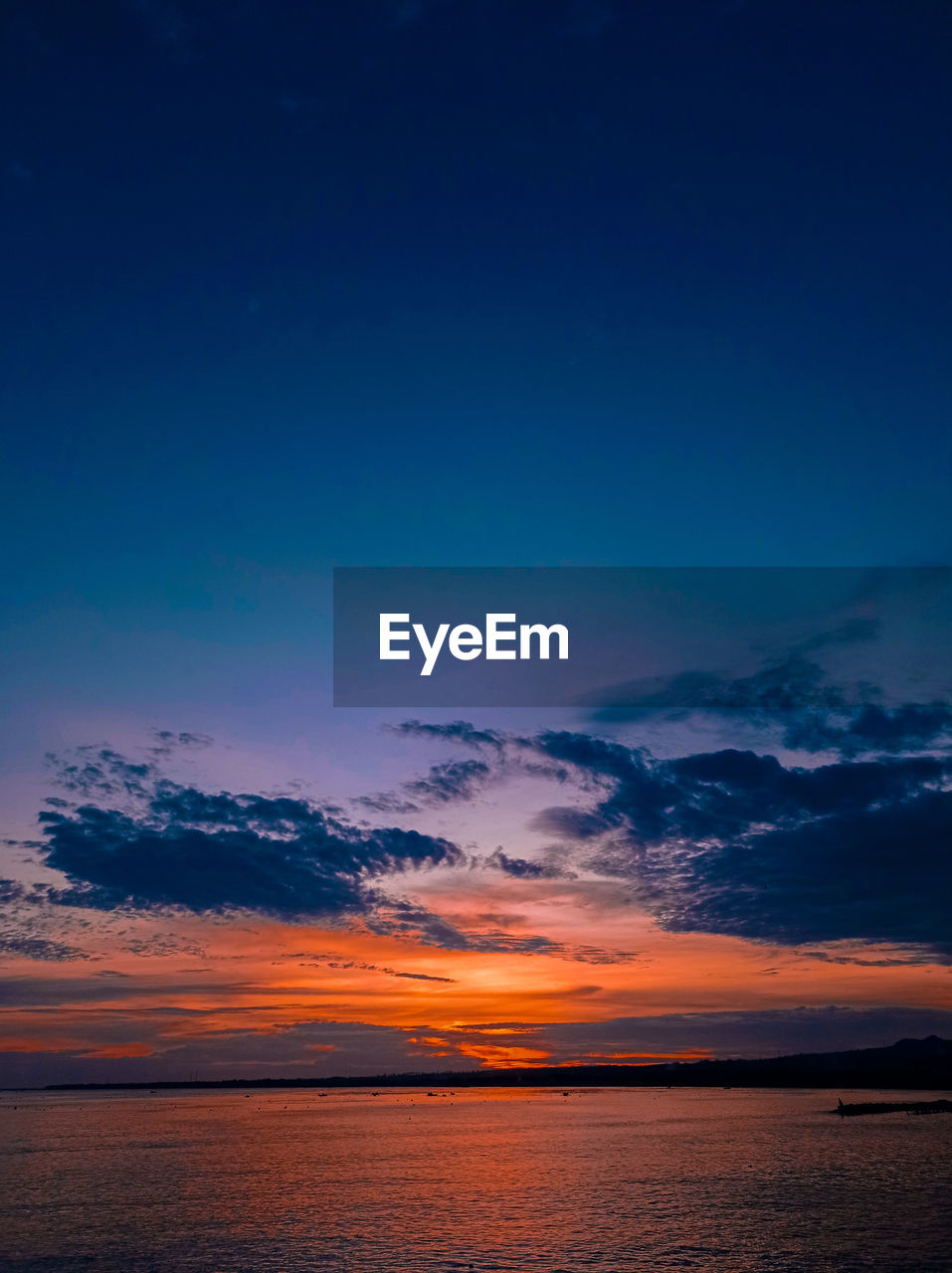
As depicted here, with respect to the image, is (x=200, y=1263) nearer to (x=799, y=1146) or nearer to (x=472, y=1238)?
(x=472, y=1238)

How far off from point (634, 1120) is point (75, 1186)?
133710mm

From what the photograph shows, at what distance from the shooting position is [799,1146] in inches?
5030

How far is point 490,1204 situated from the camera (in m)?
83.8

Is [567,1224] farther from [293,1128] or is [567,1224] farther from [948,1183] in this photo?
[293,1128]

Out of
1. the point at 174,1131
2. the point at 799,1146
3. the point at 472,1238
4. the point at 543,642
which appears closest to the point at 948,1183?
the point at 799,1146

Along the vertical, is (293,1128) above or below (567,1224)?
below

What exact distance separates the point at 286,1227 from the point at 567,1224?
22.2 m

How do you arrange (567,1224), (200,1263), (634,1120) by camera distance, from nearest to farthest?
1. (200,1263)
2. (567,1224)
3. (634,1120)

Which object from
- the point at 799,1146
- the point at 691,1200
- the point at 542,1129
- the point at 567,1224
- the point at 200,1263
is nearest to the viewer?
the point at 200,1263

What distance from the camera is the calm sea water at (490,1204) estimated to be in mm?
61094

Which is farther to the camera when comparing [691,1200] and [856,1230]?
[691,1200]

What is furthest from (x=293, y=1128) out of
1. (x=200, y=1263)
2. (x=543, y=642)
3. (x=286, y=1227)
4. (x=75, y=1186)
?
(x=543, y=642)

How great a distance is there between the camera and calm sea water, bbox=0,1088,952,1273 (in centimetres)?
6109

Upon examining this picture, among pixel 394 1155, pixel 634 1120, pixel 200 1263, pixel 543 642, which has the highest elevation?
pixel 543 642
